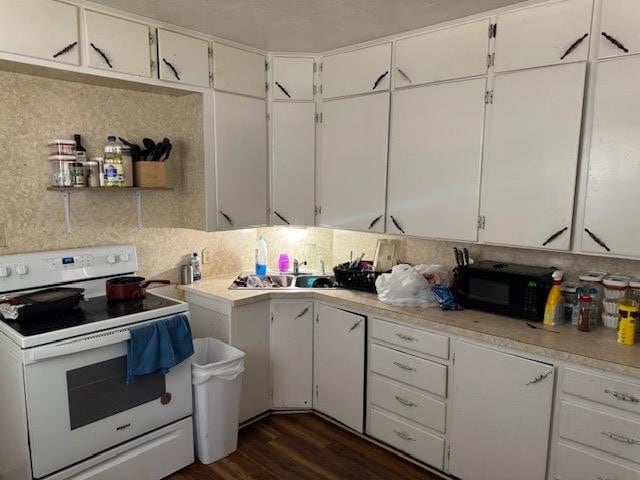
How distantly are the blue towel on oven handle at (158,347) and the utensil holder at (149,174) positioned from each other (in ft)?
2.73

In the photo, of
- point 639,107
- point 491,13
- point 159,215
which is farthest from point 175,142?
point 639,107

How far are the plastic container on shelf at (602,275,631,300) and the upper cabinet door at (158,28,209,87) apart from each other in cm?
249

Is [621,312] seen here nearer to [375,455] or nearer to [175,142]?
[375,455]

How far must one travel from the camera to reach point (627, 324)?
1.93 metres

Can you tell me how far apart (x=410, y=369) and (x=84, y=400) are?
5.33 feet

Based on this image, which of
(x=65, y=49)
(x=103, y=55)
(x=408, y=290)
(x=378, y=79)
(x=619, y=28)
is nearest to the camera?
(x=619, y=28)

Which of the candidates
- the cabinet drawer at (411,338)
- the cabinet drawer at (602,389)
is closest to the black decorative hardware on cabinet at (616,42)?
the cabinet drawer at (602,389)

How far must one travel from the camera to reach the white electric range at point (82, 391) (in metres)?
1.89

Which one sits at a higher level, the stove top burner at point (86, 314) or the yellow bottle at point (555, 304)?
the yellow bottle at point (555, 304)

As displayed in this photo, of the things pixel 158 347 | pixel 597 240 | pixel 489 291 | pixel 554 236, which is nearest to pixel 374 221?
pixel 489 291

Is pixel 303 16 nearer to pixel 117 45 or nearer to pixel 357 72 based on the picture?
pixel 357 72

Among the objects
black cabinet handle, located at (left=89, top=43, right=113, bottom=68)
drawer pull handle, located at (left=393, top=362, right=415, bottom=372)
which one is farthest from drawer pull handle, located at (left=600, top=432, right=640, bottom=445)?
black cabinet handle, located at (left=89, top=43, right=113, bottom=68)

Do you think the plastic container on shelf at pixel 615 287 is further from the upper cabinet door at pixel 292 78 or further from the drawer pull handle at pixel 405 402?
the upper cabinet door at pixel 292 78

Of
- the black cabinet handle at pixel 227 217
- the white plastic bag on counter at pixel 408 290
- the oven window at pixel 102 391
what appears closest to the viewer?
the oven window at pixel 102 391
